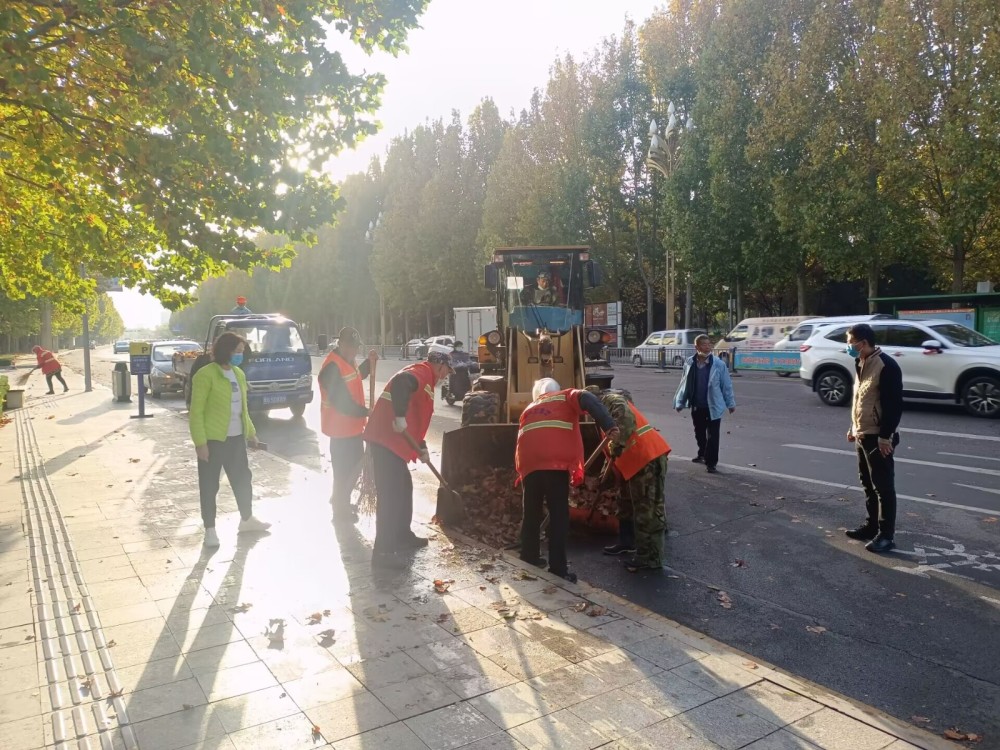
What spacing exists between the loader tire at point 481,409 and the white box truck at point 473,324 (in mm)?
21320

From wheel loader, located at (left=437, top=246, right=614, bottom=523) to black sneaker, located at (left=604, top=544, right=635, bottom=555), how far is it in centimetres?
119

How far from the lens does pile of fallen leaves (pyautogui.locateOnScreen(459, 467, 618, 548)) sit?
271 inches

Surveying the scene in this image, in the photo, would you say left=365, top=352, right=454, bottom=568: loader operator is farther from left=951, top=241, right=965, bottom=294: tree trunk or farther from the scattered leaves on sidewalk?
left=951, top=241, right=965, bottom=294: tree trunk

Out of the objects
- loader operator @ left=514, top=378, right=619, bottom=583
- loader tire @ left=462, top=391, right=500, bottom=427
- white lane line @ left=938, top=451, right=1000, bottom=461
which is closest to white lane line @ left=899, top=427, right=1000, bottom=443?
white lane line @ left=938, top=451, right=1000, bottom=461

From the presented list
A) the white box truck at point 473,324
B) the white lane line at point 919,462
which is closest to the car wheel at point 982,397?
the white lane line at point 919,462

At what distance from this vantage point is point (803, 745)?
3.20 m

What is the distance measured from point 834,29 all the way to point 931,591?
2632 cm

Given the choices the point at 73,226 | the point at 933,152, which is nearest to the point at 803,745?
the point at 73,226

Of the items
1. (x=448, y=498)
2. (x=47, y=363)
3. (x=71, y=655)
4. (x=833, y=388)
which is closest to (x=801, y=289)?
(x=833, y=388)

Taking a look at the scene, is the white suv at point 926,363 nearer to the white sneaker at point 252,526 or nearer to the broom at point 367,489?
the broom at point 367,489

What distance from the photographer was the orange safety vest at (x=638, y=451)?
5.77m

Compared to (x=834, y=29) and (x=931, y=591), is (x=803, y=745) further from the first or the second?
(x=834, y=29)

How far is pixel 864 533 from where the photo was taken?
6.49 m

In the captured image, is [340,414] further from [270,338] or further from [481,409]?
[270,338]
